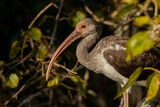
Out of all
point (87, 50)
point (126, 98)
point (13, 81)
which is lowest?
point (126, 98)

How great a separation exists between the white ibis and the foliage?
0.69 feet

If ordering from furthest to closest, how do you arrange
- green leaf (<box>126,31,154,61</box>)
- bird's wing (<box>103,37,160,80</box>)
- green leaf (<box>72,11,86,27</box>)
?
green leaf (<box>72,11,86,27</box>), bird's wing (<box>103,37,160,80</box>), green leaf (<box>126,31,154,61</box>)

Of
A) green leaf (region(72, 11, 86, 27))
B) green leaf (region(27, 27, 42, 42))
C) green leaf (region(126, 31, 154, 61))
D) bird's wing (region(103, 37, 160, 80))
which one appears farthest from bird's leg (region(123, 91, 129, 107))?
green leaf (region(126, 31, 154, 61))

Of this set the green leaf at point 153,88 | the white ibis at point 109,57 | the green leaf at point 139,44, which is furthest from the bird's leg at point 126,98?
the green leaf at point 139,44

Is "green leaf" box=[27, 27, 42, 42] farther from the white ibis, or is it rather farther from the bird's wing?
the bird's wing

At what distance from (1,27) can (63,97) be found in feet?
7.23

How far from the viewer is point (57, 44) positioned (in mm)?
5379

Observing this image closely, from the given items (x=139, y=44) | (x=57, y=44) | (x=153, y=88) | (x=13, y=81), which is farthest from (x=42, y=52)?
(x=139, y=44)

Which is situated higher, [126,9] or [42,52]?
[126,9]

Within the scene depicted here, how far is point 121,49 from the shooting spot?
12.8ft

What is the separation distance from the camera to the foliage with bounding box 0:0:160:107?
2234 millimetres

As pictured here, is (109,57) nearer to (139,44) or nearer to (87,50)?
(87,50)

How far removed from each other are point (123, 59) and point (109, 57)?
0.20 metres

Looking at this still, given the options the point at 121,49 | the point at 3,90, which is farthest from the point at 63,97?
the point at 121,49
